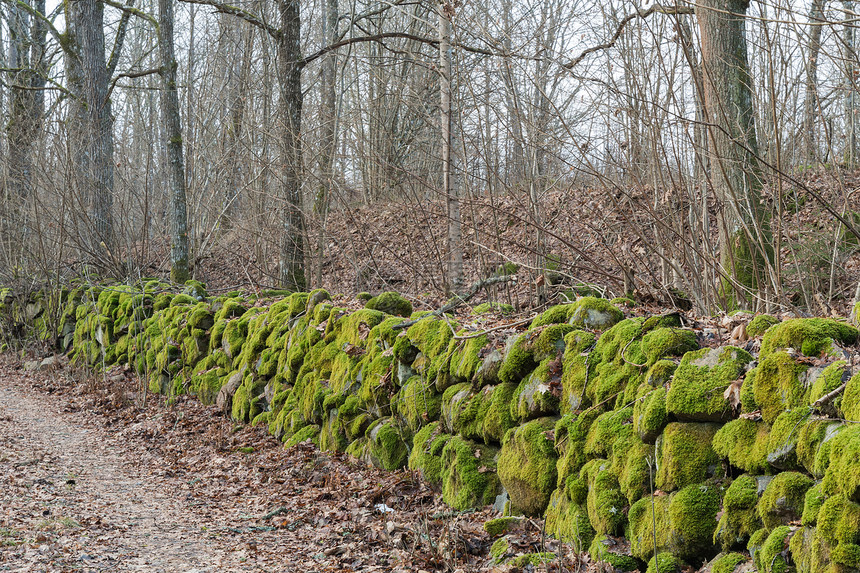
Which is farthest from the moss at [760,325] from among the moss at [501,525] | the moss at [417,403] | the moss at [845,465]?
the moss at [417,403]

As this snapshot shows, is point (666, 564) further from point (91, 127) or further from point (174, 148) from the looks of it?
point (91, 127)

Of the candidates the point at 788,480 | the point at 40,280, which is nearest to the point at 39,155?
the point at 40,280

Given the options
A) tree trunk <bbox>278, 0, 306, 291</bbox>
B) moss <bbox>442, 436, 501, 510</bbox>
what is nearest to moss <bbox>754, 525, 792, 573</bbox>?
moss <bbox>442, 436, 501, 510</bbox>

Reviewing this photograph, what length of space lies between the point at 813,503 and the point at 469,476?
231 centimetres

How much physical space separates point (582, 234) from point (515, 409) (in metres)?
6.85

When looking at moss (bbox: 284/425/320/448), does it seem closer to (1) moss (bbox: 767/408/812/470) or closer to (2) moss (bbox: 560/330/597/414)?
(2) moss (bbox: 560/330/597/414)

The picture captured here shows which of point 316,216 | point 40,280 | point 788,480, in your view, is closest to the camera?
point 788,480

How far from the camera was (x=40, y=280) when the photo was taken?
11.7 meters

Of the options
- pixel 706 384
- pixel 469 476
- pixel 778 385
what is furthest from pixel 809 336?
pixel 469 476

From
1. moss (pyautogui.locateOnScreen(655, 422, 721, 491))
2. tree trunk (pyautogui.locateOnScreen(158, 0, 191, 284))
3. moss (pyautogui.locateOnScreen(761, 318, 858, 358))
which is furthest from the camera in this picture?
tree trunk (pyautogui.locateOnScreen(158, 0, 191, 284))

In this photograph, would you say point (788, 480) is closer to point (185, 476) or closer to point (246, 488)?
point (246, 488)

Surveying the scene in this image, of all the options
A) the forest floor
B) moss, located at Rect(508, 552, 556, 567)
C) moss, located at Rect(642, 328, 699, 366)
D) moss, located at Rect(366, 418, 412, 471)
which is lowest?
the forest floor

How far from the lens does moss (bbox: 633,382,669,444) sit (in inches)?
126

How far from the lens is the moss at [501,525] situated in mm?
3951
